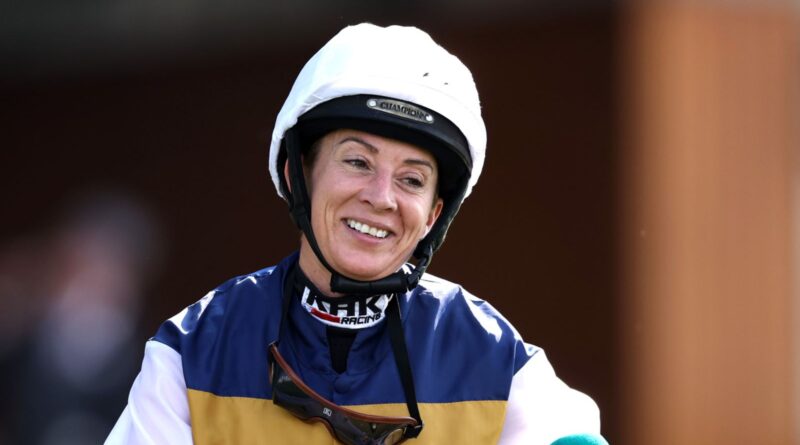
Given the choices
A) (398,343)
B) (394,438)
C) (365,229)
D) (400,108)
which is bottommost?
(394,438)

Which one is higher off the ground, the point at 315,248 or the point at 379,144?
the point at 379,144

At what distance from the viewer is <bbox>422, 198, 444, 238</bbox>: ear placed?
3.40 m

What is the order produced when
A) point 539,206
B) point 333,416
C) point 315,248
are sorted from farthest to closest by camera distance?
point 539,206, point 315,248, point 333,416

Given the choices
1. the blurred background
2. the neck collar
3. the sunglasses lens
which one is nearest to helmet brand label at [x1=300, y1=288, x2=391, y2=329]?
the neck collar

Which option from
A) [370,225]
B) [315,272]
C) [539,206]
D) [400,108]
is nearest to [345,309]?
[315,272]

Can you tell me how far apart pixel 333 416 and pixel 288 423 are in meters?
0.10

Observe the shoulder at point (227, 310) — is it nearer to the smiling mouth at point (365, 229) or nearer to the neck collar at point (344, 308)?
the neck collar at point (344, 308)

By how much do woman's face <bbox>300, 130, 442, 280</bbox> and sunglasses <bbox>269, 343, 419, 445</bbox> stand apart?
285 mm

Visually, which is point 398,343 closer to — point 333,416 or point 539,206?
point 333,416

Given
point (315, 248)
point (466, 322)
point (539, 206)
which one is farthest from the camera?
point (539, 206)

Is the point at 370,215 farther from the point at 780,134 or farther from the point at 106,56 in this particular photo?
the point at 106,56

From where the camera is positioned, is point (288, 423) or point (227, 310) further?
point (227, 310)

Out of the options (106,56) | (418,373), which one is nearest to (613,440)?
(106,56)

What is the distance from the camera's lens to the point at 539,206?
8.25 meters
